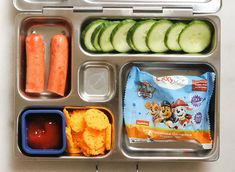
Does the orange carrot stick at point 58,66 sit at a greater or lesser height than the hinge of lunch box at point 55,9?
lesser

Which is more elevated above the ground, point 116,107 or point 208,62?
point 208,62

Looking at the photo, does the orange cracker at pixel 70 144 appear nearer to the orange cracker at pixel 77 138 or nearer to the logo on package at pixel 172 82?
the orange cracker at pixel 77 138

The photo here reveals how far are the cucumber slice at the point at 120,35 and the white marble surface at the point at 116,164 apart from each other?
252 mm

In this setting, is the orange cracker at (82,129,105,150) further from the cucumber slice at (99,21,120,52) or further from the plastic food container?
the cucumber slice at (99,21,120,52)

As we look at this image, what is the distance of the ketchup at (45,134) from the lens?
1130 mm

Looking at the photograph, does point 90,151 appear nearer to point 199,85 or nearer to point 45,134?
point 45,134

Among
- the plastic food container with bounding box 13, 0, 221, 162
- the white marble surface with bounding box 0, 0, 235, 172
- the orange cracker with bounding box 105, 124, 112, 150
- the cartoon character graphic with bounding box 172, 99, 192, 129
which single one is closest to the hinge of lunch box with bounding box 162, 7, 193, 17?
the plastic food container with bounding box 13, 0, 221, 162

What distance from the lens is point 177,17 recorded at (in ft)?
3.70

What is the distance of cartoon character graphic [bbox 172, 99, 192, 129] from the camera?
1127 mm

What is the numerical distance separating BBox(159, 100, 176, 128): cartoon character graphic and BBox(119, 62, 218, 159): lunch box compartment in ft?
0.17

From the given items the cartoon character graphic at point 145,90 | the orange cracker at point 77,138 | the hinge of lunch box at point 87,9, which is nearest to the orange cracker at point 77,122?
the orange cracker at point 77,138
